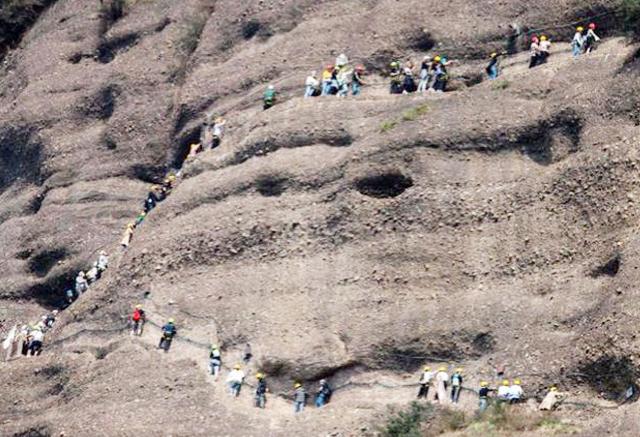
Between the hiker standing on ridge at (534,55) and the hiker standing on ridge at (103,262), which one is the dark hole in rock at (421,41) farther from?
the hiker standing on ridge at (103,262)

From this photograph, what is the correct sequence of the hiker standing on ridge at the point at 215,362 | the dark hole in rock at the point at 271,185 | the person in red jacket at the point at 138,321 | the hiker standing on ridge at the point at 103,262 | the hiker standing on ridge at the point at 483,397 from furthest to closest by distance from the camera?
the hiker standing on ridge at the point at 103,262
the dark hole in rock at the point at 271,185
the person in red jacket at the point at 138,321
the hiker standing on ridge at the point at 215,362
the hiker standing on ridge at the point at 483,397

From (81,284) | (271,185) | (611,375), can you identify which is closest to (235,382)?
(271,185)

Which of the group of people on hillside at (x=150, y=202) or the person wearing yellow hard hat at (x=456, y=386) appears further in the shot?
the group of people on hillside at (x=150, y=202)

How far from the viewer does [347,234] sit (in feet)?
→ 169

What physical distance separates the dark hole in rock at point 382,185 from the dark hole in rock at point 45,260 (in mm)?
10891

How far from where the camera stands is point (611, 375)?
45062 mm

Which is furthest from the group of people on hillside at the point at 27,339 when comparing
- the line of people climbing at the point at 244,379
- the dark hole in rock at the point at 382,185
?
the dark hole in rock at the point at 382,185

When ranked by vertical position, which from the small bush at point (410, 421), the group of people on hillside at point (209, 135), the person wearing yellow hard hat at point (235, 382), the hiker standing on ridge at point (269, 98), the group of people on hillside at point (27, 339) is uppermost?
the hiker standing on ridge at point (269, 98)

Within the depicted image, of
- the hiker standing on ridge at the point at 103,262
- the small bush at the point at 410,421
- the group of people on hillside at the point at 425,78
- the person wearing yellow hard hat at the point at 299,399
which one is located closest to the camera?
the small bush at the point at 410,421

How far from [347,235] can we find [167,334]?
17.2 feet

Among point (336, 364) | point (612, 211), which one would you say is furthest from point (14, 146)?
point (612, 211)

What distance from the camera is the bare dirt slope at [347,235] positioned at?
48188 mm

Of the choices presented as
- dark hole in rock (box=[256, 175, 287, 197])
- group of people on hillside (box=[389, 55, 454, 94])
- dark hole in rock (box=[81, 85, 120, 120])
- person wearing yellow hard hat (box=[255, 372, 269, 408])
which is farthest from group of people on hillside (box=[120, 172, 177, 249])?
person wearing yellow hard hat (box=[255, 372, 269, 408])

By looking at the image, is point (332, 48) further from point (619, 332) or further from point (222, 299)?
point (619, 332)
